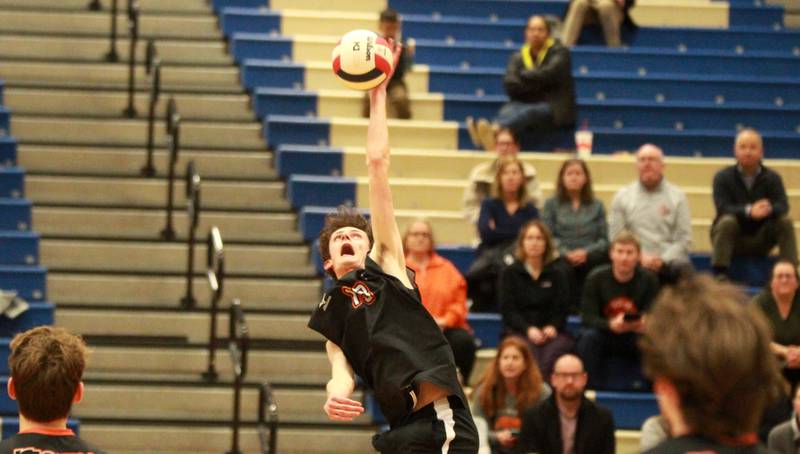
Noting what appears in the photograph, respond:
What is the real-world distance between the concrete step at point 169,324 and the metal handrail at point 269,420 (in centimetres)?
80

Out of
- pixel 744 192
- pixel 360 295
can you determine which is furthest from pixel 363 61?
pixel 744 192

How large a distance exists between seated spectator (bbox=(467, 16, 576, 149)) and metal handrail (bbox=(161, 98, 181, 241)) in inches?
85.4

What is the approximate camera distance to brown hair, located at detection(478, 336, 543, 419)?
8.91 meters

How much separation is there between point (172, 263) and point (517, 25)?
3918 mm

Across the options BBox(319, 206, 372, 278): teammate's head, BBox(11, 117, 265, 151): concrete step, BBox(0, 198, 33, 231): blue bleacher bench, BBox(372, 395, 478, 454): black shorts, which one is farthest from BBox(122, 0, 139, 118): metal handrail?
BBox(372, 395, 478, 454): black shorts

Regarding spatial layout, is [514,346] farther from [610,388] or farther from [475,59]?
[475,59]

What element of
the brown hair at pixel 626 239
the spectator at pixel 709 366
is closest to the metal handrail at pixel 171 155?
the brown hair at pixel 626 239

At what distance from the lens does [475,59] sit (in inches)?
505

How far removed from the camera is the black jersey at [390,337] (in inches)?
199

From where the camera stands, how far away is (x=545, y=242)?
966 cm

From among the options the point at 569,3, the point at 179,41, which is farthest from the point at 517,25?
the point at 179,41

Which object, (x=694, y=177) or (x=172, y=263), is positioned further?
(x=694, y=177)

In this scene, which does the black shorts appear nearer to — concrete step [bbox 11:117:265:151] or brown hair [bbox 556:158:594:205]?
brown hair [bbox 556:158:594:205]

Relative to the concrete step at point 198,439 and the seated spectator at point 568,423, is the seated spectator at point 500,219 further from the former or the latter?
the seated spectator at point 568,423
